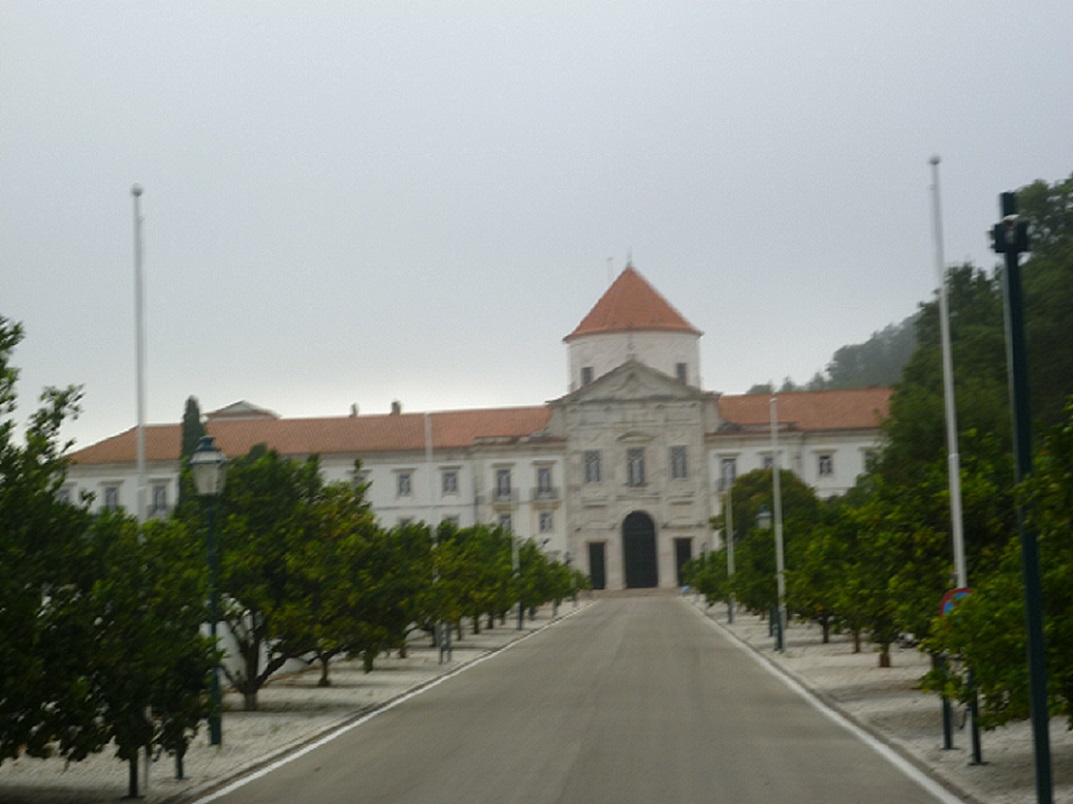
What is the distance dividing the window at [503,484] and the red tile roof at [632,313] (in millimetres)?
12419

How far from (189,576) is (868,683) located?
15.7 meters

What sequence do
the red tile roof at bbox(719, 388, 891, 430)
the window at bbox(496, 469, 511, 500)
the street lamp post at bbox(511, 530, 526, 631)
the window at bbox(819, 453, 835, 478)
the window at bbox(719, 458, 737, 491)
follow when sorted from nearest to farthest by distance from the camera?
the street lamp post at bbox(511, 530, 526, 631), the window at bbox(819, 453, 835, 478), the red tile roof at bbox(719, 388, 891, 430), the window at bbox(719, 458, 737, 491), the window at bbox(496, 469, 511, 500)

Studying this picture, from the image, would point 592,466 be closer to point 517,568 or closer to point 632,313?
point 632,313

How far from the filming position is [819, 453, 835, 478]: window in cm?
12438

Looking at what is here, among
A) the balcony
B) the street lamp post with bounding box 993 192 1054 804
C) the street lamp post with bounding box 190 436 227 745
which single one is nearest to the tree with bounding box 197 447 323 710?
the street lamp post with bounding box 190 436 227 745

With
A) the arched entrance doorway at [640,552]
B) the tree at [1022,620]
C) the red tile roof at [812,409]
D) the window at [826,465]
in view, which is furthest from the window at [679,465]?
the tree at [1022,620]

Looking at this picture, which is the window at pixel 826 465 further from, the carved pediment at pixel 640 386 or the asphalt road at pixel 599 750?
the asphalt road at pixel 599 750

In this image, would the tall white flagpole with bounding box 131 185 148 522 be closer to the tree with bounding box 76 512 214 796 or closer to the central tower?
the tree with bounding box 76 512 214 796

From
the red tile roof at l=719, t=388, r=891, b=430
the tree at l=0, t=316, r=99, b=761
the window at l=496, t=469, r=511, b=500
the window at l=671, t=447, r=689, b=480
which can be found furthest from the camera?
the window at l=496, t=469, r=511, b=500

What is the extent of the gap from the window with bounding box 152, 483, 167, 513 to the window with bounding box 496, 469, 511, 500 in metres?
23.5

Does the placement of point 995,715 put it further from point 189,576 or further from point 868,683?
point 868,683

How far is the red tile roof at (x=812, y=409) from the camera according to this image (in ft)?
410

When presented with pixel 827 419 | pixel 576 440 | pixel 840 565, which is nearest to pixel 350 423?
pixel 576 440

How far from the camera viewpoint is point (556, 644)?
52.1 meters
